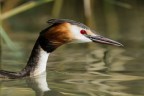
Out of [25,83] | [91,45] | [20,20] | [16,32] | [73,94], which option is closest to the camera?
[73,94]

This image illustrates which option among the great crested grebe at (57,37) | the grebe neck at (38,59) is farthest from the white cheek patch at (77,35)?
the grebe neck at (38,59)

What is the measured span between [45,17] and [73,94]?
6.31 metres

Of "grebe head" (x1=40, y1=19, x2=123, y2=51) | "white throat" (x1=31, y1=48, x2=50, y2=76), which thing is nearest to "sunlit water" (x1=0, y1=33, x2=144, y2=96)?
"white throat" (x1=31, y1=48, x2=50, y2=76)

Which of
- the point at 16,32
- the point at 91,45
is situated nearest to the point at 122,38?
the point at 91,45

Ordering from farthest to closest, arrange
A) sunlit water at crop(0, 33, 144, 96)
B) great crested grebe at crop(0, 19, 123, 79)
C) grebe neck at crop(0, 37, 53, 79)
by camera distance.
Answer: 1. grebe neck at crop(0, 37, 53, 79)
2. great crested grebe at crop(0, 19, 123, 79)
3. sunlit water at crop(0, 33, 144, 96)

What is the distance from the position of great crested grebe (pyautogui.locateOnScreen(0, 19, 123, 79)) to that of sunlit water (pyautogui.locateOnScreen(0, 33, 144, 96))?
0.38ft

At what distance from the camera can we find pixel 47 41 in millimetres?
6977

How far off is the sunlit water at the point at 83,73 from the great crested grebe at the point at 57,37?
0.11 metres

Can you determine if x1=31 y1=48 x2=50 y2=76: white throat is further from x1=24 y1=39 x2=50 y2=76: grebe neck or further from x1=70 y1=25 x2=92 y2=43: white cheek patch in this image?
x1=70 y1=25 x2=92 y2=43: white cheek patch

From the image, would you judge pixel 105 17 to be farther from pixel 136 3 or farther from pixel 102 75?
pixel 102 75

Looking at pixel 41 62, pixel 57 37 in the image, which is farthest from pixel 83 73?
pixel 57 37

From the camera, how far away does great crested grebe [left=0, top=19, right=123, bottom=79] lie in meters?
6.86

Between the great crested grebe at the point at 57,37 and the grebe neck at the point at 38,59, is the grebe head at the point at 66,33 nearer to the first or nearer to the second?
the great crested grebe at the point at 57,37

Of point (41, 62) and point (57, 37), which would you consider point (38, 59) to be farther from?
point (57, 37)
